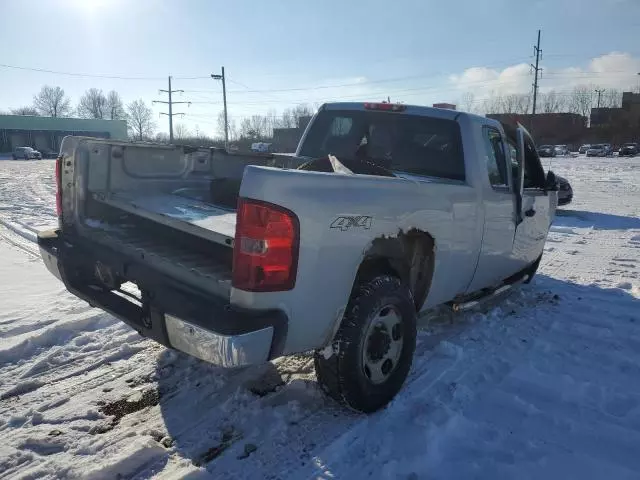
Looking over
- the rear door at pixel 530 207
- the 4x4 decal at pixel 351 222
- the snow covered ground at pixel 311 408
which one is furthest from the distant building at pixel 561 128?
the 4x4 decal at pixel 351 222

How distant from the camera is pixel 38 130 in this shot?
230 feet

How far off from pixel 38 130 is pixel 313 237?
7983 centimetres

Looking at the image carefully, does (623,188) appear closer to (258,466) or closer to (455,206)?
(455,206)

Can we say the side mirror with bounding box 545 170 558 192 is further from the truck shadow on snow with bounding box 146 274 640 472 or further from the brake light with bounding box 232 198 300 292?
the brake light with bounding box 232 198 300 292


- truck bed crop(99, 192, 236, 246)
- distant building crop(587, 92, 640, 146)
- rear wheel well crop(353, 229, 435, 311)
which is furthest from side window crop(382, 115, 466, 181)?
distant building crop(587, 92, 640, 146)

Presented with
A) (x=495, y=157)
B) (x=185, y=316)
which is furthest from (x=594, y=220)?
(x=185, y=316)

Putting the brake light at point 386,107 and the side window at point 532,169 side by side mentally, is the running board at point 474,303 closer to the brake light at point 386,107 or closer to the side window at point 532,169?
the side window at point 532,169

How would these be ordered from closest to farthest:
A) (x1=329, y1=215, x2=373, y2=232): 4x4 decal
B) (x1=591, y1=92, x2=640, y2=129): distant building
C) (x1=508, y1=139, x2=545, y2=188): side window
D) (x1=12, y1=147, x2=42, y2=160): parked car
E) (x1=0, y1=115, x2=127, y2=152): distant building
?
1. (x1=329, y1=215, x2=373, y2=232): 4x4 decal
2. (x1=508, y1=139, x2=545, y2=188): side window
3. (x1=12, y1=147, x2=42, y2=160): parked car
4. (x1=0, y1=115, x2=127, y2=152): distant building
5. (x1=591, y1=92, x2=640, y2=129): distant building

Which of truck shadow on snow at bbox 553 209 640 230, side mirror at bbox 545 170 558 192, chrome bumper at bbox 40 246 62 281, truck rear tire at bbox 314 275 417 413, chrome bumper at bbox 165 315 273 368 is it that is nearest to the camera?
chrome bumper at bbox 165 315 273 368

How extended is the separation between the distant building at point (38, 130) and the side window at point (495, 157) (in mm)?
70259

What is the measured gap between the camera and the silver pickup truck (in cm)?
248

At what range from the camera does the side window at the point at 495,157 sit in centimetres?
445

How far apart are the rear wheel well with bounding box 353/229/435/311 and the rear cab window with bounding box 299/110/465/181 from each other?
2.85 ft

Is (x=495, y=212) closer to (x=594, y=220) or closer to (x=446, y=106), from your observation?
(x=446, y=106)
